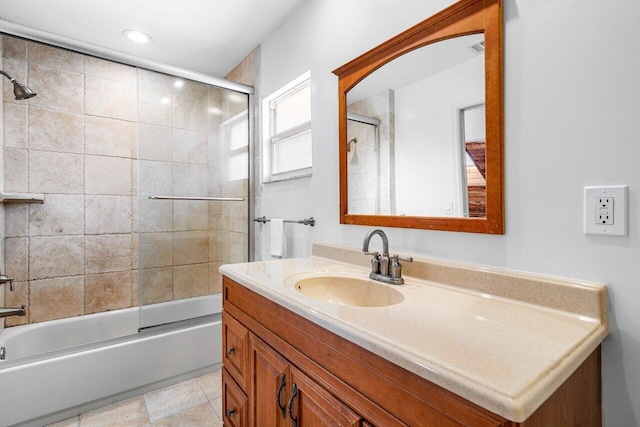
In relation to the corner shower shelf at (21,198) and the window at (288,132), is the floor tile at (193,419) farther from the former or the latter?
the corner shower shelf at (21,198)

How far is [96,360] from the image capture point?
177cm

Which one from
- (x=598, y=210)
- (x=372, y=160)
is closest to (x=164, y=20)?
(x=372, y=160)

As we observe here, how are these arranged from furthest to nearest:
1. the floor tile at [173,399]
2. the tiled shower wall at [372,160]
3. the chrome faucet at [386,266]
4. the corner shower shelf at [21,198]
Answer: the corner shower shelf at [21,198] < the floor tile at [173,399] < the tiled shower wall at [372,160] < the chrome faucet at [386,266]

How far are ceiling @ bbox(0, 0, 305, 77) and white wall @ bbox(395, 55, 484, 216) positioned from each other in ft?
3.88

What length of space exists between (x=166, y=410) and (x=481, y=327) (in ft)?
6.10

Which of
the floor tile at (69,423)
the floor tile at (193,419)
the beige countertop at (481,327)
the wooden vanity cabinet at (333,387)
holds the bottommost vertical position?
the floor tile at (193,419)

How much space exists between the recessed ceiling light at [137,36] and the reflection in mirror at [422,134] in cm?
171

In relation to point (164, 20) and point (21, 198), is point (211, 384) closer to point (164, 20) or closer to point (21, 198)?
point (21, 198)

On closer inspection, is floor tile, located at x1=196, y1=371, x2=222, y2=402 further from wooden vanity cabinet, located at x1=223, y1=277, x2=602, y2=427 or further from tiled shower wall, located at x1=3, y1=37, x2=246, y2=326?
wooden vanity cabinet, located at x1=223, y1=277, x2=602, y2=427

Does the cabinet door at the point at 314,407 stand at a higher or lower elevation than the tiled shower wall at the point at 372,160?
lower

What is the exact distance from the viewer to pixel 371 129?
141cm

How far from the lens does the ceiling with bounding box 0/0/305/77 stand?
1.90 m

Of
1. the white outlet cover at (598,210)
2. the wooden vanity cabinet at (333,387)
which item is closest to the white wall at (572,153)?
the white outlet cover at (598,210)

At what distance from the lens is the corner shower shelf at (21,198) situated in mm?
2054
